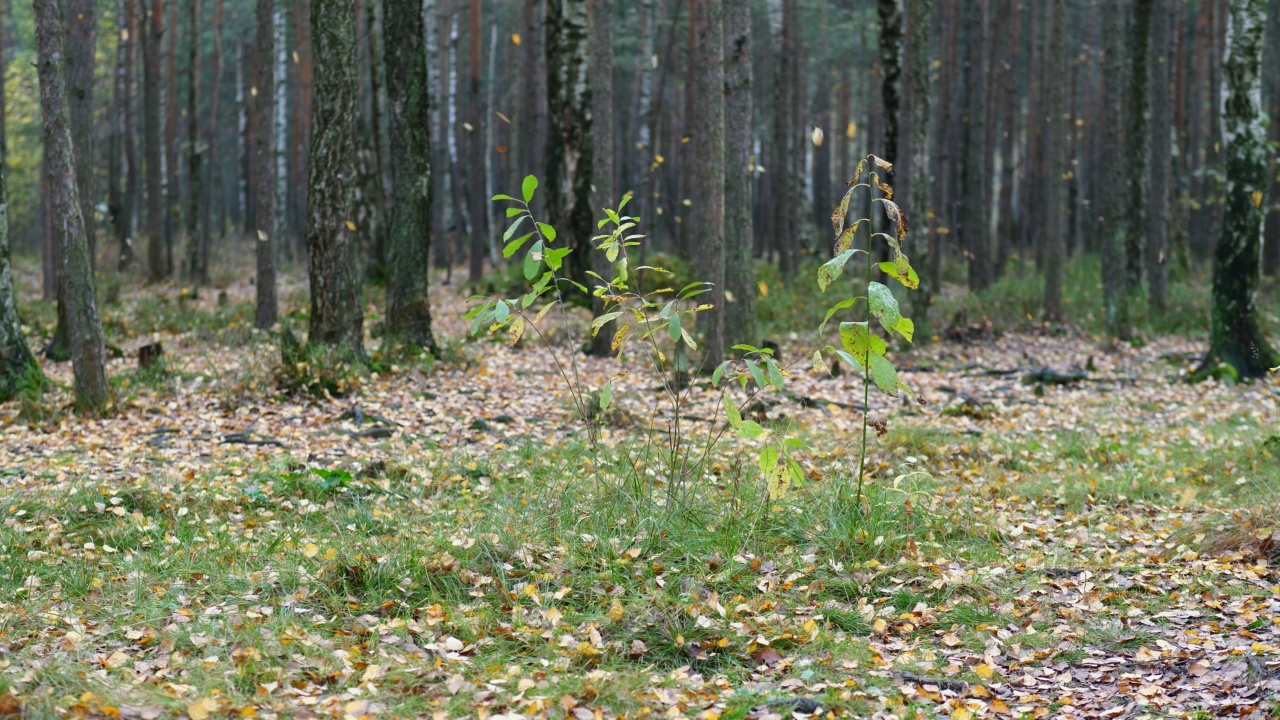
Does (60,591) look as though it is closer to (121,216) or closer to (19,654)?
(19,654)

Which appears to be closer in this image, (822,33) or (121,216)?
(121,216)

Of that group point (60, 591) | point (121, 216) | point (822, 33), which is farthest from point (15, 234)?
point (60, 591)

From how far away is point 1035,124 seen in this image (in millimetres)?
25516

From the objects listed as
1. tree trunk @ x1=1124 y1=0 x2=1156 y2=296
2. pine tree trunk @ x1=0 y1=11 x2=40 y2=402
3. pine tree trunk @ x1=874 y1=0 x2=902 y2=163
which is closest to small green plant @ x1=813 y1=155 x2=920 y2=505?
pine tree trunk @ x1=0 y1=11 x2=40 y2=402

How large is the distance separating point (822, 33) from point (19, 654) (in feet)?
99.2

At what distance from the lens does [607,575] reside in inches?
181

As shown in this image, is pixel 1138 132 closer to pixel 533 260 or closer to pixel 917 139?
pixel 917 139

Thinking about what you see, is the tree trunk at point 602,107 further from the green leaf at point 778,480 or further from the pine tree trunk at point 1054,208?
the pine tree trunk at point 1054,208

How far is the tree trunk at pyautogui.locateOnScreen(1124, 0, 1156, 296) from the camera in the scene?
14195 mm

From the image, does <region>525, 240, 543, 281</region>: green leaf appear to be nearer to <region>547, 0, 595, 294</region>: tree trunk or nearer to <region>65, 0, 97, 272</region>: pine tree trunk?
<region>547, 0, 595, 294</region>: tree trunk

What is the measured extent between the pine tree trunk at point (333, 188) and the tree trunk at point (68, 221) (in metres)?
2.20

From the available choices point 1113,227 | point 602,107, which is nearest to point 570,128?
point 602,107

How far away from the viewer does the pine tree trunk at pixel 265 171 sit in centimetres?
1288

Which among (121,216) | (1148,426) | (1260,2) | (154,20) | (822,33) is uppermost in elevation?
(822,33)
